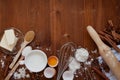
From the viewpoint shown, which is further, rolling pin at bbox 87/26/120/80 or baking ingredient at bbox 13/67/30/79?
baking ingredient at bbox 13/67/30/79

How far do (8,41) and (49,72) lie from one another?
11.9 inches

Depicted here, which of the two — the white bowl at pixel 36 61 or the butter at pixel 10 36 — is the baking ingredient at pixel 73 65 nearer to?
the white bowl at pixel 36 61

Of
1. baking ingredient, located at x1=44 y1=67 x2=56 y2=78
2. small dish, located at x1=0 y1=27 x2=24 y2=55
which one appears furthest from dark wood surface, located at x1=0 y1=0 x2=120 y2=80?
baking ingredient, located at x1=44 y1=67 x2=56 y2=78

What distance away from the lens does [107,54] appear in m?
1.73

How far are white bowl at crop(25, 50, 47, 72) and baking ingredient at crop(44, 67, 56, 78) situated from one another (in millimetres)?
29

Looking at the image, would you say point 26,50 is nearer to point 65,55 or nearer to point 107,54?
point 65,55

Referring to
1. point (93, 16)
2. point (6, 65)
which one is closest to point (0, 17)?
point (6, 65)

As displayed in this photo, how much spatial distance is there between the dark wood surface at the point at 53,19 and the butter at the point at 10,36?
4cm

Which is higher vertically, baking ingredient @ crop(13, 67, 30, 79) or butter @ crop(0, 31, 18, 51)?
butter @ crop(0, 31, 18, 51)

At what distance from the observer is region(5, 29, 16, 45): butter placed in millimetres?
1802

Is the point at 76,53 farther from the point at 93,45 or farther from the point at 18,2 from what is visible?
the point at 18,2

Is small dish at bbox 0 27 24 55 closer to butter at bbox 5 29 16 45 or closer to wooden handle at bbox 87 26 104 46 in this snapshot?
butter at bbox 5 29 16 45

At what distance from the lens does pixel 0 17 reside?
6.08ft

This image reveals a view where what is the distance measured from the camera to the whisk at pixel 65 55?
5.89 ft
